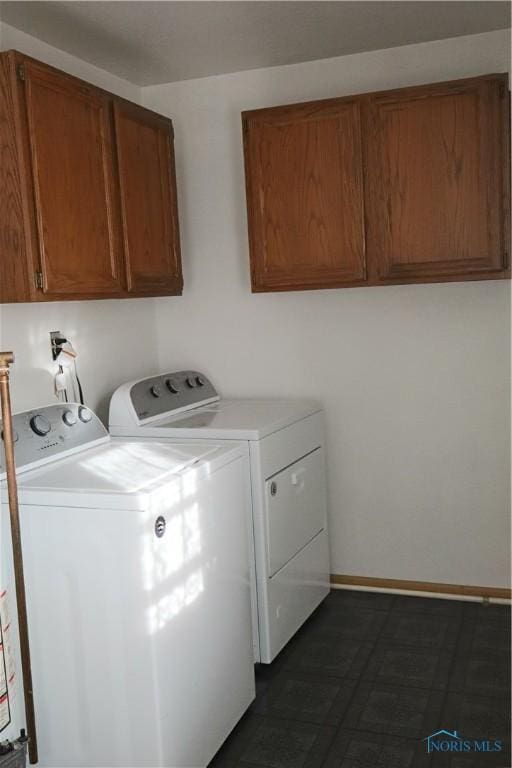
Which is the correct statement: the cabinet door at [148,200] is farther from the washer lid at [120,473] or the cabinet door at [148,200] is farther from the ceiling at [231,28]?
the washer lid at [120,473]

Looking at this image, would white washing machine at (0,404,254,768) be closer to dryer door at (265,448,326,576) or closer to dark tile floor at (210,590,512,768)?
dark tile floor at (210,590,512,768)

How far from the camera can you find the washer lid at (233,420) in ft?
9.45

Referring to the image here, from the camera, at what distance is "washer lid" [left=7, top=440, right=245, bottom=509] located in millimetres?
2107

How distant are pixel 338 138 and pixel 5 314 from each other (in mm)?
1490

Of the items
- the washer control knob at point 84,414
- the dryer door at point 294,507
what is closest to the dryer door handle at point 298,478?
the dryer door at point 294,507

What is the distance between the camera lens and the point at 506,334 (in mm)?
3268

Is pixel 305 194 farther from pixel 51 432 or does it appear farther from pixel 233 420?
pixel 51 432

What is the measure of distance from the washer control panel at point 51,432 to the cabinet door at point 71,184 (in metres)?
0.42

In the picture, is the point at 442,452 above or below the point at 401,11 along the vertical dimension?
below

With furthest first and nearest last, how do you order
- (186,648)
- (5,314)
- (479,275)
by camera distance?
(479,275), (5,314), (186,648)

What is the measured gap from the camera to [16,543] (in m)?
2.11

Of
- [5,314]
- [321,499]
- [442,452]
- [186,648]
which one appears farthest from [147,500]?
[442,452]

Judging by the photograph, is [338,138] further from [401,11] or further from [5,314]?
[5,314]

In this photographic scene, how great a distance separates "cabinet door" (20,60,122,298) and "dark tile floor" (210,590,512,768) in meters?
1.61
